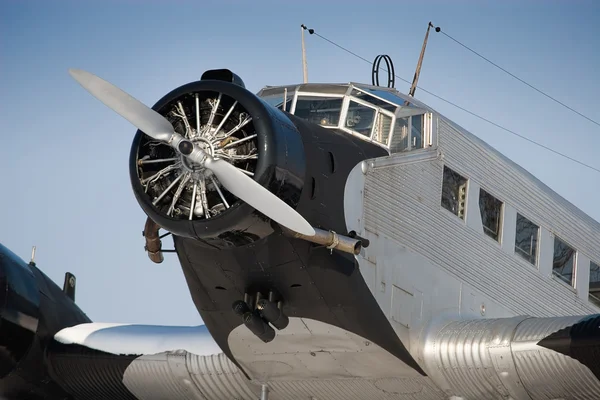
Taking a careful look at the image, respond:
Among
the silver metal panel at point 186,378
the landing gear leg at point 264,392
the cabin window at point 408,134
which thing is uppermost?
the cabin window at point 408,134

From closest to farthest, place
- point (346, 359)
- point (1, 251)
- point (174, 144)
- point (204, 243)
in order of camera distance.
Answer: point (174, 144) < point (204, 243) < point (346, 359) < point (1, 251)

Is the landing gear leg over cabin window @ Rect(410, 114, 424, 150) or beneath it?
Answer: beneath

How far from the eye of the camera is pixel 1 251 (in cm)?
1412

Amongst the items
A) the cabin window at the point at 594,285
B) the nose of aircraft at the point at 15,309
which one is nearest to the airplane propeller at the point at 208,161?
the nose of aircraft at the point at 15,309

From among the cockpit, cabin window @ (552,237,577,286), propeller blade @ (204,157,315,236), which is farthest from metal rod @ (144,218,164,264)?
cabin window @ (552,237,577,286)

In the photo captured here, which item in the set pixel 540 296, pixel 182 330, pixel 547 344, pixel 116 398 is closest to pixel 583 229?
pixel 540 296

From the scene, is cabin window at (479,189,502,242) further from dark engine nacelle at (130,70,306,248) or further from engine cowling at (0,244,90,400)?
engine cowling at (0,244,90,400)

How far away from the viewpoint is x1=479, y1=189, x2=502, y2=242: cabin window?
14.0 meters

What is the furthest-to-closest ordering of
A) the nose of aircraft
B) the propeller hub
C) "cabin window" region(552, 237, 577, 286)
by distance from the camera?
"cabin window" region(552, 237, 577, 286) < the nose of aircraft < the propeller hub

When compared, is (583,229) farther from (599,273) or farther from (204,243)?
(204,243)

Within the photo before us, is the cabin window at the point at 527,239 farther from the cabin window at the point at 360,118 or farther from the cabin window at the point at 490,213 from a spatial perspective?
the cabin window at the point at 360,118

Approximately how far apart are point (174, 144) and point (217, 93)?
0.74 meters

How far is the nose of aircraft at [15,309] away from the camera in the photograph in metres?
13.8

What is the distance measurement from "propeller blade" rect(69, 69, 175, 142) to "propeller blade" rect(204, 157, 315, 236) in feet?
2.10
